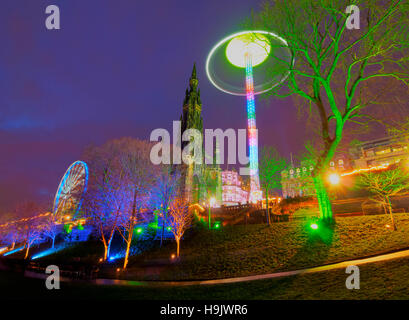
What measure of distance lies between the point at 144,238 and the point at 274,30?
25.2 meters

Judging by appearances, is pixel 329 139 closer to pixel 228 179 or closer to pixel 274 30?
pixel 274 30

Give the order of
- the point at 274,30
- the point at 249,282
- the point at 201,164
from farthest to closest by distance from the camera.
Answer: the point at 201,164 < the point at 274,30 < the point at 249,282

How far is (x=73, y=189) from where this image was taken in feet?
114

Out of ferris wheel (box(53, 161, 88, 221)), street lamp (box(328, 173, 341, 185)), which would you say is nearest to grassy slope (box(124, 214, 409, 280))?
street lamp (box(328, 173, 341, 185))

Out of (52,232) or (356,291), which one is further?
(52,232)

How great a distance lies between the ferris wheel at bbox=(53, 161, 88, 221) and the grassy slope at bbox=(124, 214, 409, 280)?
18.6 meters

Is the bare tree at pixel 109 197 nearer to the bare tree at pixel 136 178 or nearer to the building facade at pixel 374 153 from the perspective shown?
the bare tree at pixel 136 178

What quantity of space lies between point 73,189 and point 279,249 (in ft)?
109

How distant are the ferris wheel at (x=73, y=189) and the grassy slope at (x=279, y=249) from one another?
1857 centimetres

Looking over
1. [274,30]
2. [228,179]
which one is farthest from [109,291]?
[228,179]

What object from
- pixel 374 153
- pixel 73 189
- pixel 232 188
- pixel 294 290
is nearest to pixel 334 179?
pixel 294 290

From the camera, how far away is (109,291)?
1111 cm

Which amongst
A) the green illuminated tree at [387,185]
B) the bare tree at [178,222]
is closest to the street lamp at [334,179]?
the green illuminated tree at [387,185]

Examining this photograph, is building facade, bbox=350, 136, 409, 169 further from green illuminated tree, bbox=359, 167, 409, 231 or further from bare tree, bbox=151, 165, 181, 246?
bare tree, bbox=151, 165, 181, 246
